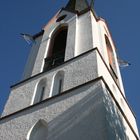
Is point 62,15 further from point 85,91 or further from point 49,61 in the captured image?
point 85,91

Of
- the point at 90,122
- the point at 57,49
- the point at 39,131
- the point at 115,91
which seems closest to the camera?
→ the point at 90,122

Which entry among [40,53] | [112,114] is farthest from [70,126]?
[40,53]

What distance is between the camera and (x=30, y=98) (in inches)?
427

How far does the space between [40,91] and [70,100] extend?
7.41 ft

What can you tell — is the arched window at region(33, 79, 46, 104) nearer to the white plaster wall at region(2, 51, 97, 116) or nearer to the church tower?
the church tower

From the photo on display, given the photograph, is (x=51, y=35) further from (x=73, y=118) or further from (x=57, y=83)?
(x=73, y=118)

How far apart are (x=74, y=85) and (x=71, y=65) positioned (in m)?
1.55

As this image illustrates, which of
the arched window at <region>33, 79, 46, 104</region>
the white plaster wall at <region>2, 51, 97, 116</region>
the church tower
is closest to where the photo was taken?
the church tower

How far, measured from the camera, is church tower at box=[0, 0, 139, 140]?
807 centimetres

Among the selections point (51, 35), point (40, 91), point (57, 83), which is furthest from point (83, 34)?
point (40, 91)

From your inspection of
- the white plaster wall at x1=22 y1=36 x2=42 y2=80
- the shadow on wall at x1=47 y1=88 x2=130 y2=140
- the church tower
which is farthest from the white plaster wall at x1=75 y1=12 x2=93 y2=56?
the shadow on wall at x1=47 y1=88 x2=130 y2=140

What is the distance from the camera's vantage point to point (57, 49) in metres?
15.0

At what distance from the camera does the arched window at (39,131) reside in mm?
8695

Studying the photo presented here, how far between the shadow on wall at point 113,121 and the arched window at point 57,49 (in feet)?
12.8
